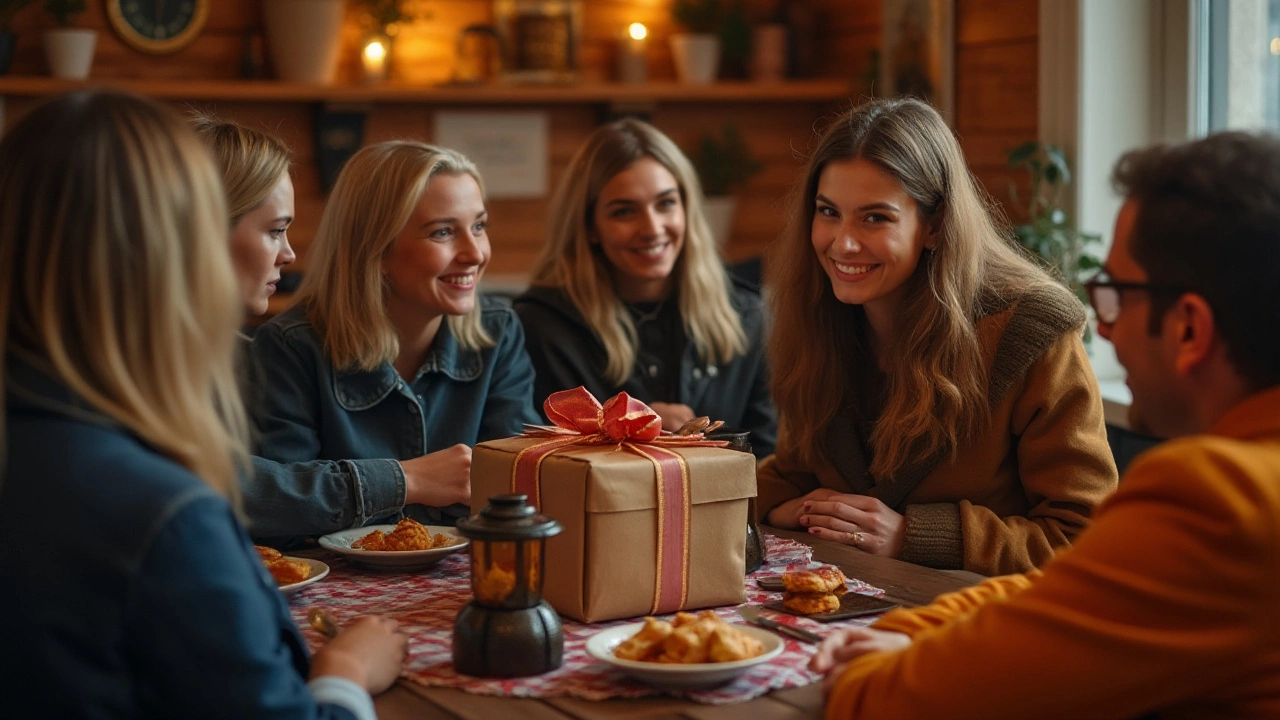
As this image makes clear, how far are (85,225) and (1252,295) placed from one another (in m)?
0.95

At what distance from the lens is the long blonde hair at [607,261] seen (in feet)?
10.1

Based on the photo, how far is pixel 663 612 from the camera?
5.07 ft

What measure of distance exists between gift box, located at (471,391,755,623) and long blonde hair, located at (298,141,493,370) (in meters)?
0.74

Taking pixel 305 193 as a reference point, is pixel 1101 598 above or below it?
below

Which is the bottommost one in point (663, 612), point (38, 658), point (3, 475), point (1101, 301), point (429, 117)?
point (663, 612)

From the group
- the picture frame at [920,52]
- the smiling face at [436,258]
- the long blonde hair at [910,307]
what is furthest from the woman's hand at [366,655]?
the picture frame at [920,52]

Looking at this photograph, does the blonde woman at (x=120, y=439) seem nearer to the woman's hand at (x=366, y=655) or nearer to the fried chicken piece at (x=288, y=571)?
the woman's hand at (x=366, y=655)

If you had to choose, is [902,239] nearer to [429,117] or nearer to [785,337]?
[785,337]

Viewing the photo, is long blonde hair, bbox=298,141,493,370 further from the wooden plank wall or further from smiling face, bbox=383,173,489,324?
the wooden plank wall

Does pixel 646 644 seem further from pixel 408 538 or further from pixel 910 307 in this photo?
pixel 910 307

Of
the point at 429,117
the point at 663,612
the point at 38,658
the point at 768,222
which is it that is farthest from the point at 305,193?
the point at 38,658

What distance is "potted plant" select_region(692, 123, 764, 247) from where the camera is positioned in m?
5.04

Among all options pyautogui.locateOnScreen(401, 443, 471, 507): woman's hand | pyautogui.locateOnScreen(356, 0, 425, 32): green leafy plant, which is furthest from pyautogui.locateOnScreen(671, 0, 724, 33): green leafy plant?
pyautogui.locateOnScreen(401, 443, 471, 507): woman's hand

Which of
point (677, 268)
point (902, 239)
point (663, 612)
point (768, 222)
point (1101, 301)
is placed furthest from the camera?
point (768, 222)
